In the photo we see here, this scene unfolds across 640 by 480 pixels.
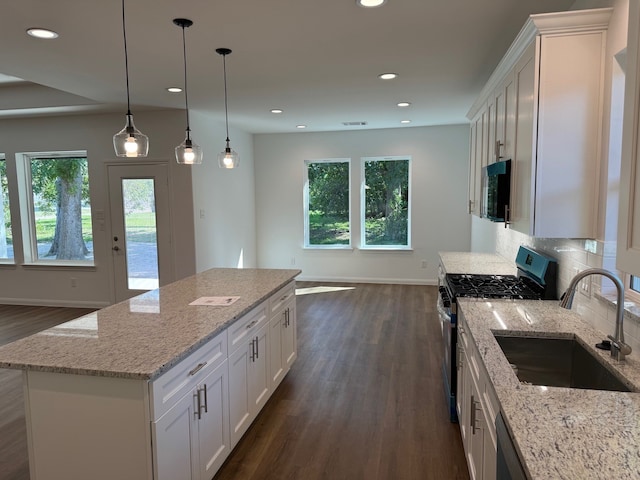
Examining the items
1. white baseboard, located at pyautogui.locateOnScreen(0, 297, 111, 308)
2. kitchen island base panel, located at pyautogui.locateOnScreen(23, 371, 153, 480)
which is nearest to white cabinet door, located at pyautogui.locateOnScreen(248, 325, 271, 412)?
kitchen island base panel, located at pyautogui.locateOnScreen(23, 371, 153, 480)

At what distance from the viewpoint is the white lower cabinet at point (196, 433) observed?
1.70 meters

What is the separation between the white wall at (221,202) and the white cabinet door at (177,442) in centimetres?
372

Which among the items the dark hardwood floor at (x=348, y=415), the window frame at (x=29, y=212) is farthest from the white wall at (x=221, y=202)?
the dark hardwood floor at (x=348, y=415)

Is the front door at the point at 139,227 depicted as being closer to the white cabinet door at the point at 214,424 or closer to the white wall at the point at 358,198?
A: the white wall at the point at 358,198

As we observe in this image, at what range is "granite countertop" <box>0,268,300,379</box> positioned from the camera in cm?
166

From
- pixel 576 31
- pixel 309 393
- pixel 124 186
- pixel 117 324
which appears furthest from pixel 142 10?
pixel 124 186

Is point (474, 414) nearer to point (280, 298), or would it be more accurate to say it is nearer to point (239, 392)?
point (239, 392)

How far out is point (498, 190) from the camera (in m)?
2.62

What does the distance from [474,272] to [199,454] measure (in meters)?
2.56

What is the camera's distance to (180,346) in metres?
1.84

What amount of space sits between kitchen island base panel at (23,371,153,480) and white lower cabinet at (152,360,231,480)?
70 millimetres

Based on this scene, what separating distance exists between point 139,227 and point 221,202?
1.21 metres

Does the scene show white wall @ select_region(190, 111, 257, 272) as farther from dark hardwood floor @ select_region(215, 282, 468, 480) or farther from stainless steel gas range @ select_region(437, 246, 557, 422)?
stainless steel gas range @ select_region(437, 246, 557, 422)

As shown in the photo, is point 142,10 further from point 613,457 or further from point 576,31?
point 613,457
